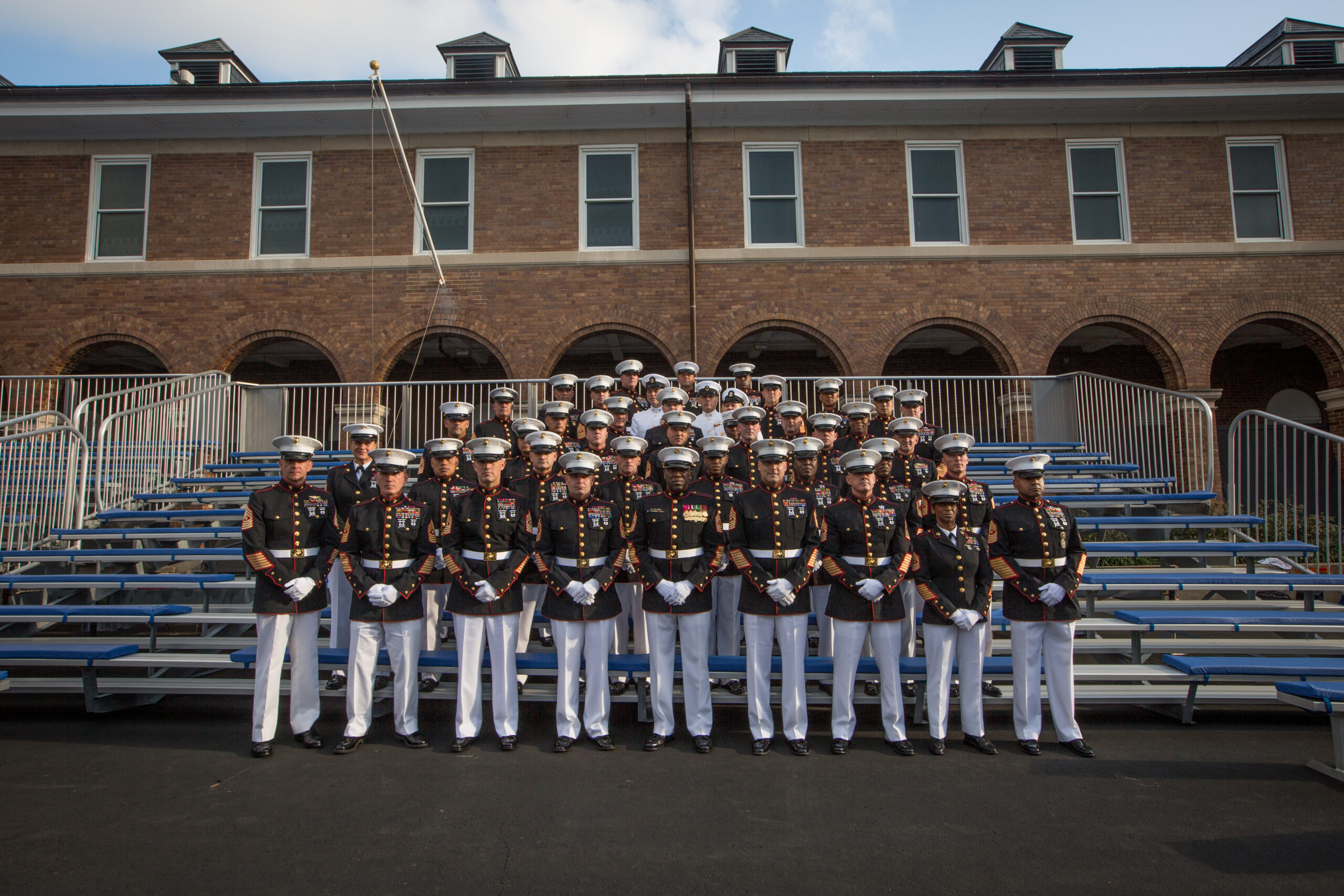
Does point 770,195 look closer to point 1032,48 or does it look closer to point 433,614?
point 1032,48

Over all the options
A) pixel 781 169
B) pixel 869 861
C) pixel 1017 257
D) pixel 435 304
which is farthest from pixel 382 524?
pixel 1017 257

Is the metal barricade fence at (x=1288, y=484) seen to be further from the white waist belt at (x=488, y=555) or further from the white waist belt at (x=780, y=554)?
the white waist belt at (x=488, y=555)

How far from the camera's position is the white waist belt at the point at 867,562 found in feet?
20.3

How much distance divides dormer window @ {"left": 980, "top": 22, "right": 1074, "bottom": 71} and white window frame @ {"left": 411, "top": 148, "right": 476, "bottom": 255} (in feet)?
35.4

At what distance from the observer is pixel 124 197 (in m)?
15.1

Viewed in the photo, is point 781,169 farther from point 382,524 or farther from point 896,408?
point 382,524

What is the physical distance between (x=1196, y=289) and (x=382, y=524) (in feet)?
47.4

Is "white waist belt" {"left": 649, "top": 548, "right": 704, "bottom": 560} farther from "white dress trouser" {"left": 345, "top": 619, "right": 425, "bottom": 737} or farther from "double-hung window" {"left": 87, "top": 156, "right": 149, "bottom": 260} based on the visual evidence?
"double-hung window" {"left": 87, "top": 156, "right": 149, "bottom": 260}

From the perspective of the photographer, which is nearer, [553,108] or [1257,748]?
[1257,748]

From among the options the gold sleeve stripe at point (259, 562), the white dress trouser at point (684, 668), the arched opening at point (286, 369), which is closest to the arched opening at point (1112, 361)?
the white dress trouser at point (684, 668)

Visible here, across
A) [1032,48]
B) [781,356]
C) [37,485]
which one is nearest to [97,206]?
[37,485]

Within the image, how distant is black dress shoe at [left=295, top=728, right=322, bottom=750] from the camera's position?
5.96m

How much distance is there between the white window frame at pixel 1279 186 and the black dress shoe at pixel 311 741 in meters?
16.2

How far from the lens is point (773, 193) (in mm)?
15117
